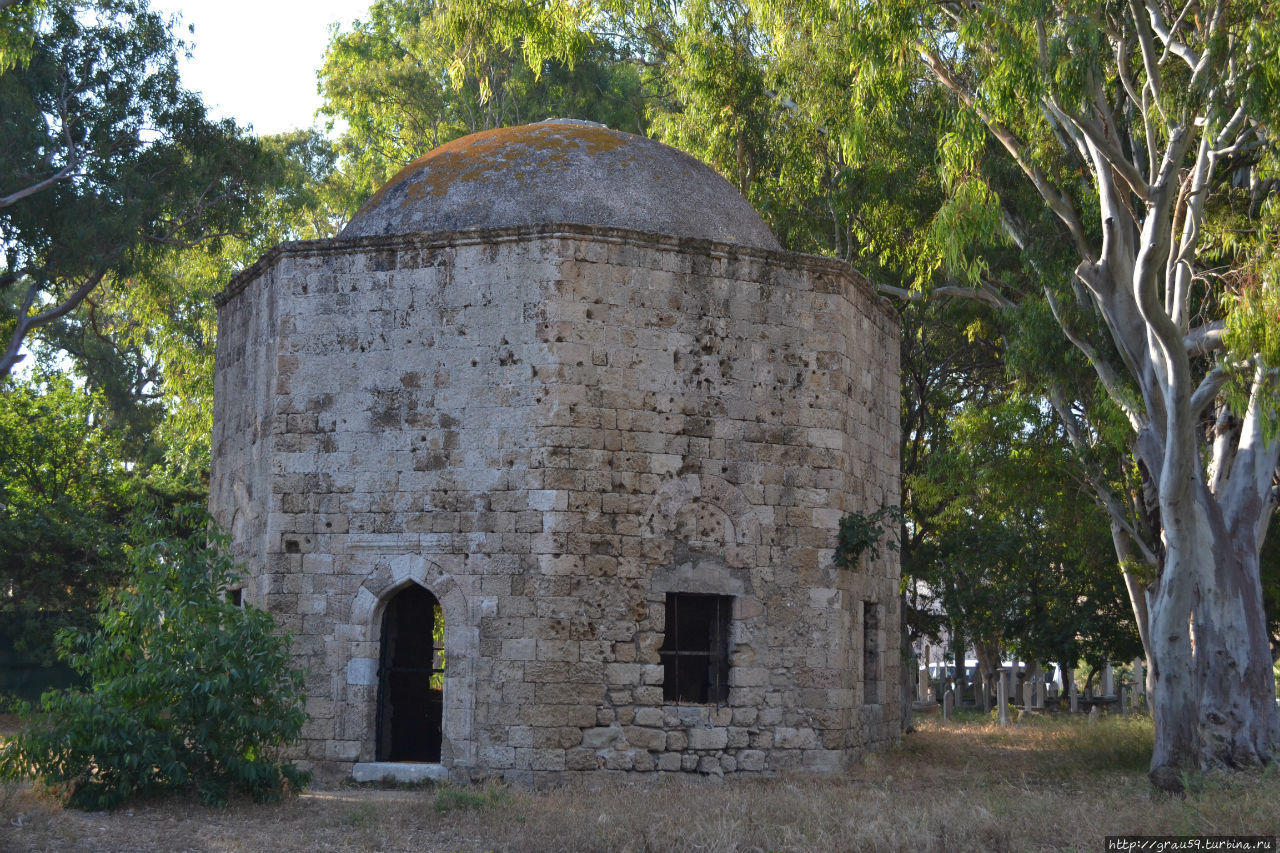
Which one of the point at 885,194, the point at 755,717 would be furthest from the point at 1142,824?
the point at 885,194

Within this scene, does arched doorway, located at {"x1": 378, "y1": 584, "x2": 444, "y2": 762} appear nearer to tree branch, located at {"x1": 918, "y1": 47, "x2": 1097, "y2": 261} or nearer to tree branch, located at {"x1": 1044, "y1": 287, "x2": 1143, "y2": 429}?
tree branch, located at {"x1": 918, "y1": 47, "x2": 1097, "y2": 261}

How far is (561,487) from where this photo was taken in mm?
8836

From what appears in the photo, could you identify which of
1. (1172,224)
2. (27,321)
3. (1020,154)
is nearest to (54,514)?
(27,321)

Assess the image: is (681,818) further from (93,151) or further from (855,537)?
(93,151)

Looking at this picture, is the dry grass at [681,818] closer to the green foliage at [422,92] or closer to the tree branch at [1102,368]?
the tree branch at [1102,368]

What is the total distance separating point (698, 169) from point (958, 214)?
2495 mm

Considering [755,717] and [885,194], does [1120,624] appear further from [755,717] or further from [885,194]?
[755,717]

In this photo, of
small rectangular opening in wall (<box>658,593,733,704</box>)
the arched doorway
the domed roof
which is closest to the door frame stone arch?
the arched doorway

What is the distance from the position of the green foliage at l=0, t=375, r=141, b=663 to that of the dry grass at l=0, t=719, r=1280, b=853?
933 centimetres

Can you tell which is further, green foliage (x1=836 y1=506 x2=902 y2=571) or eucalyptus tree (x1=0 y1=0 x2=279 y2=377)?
eucalyptus tree (x1=0 y1=0 x2=279 y2=377)

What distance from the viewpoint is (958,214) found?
987 cm

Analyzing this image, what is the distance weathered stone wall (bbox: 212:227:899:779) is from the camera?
28.8 ft

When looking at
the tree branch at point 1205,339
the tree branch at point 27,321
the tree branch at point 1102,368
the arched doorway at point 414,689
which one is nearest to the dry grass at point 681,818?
the arched doorway at point 414,689

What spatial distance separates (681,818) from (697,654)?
2.30 meters
